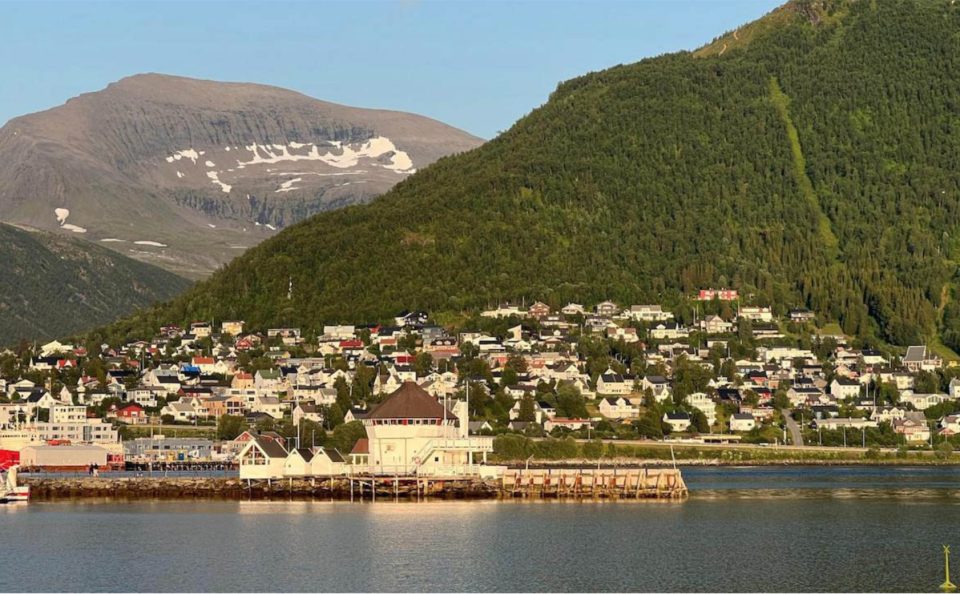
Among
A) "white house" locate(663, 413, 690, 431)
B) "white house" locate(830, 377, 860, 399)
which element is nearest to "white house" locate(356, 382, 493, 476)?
"white house" locate(663, 413, 690, 431)

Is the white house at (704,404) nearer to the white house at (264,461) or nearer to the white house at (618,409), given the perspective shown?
the white house at (618,409)

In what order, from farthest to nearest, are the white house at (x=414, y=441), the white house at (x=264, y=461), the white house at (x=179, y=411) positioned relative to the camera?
the white house at (x=179, y=411) → the white house at (x=264, y=461) → the white house at (x=414, y=441)

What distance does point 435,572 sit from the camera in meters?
71.9

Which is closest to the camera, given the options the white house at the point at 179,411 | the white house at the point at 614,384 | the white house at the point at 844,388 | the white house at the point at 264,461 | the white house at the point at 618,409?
the white house at the point at 264,461

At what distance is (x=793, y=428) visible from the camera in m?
176

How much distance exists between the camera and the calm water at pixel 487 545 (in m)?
70.1

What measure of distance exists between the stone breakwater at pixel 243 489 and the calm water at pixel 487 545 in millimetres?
3252

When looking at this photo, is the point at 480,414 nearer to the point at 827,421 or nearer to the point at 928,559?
the point at 827,421

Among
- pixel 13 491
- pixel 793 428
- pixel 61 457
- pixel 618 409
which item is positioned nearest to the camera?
pixel 13 491

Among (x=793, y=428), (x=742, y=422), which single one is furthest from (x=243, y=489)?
(x=793, y=428)

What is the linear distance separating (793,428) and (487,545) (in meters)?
101

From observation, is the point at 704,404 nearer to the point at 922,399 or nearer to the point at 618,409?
the point at 618,409

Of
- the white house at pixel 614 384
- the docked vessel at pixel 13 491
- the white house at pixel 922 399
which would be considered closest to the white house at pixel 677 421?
the white house at pixel 614 384

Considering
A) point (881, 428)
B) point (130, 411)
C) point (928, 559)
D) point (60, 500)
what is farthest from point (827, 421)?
point (928, 559)
